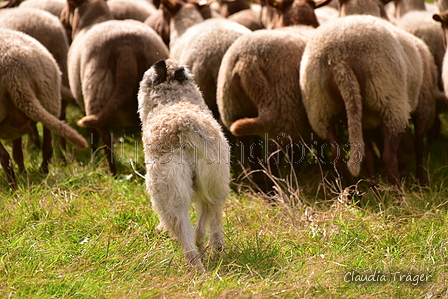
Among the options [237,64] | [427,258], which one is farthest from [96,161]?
[427,258]

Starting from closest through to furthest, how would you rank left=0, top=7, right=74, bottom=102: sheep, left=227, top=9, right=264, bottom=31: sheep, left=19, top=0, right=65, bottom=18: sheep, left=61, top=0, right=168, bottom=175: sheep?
left=61, top=0, right=168, bottom=175: sheep
left=0, top=7, right=74, bottom=102: sheep
left=227, top=9, right=264, bottom=31: sheep
left=19, top=0, right=65, bottom=18: sheep

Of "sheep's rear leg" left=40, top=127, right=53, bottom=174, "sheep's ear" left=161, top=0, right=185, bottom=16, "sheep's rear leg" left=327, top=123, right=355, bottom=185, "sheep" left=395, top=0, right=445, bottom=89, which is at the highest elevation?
"sheep's ear" left=161, top=0, right=185, bottom=16

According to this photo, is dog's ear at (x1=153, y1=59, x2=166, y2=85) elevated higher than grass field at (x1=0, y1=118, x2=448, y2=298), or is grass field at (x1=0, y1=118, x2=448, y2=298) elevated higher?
dog's ear at (x1=153, y1=59, x2=166, y2=85)

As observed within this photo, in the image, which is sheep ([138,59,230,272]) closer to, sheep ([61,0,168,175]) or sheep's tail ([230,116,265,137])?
sheep's tail ([230,116,265,137])

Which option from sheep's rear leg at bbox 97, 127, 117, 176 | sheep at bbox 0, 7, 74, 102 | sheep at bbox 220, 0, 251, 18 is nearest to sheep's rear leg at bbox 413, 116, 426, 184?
sheep's rear leg at bbox 97, 127, 117, 176

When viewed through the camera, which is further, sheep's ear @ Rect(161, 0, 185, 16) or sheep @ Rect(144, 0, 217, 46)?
sheep @ Rect(144, 0, 217, 46)

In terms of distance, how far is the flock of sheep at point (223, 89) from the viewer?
11.3 ft

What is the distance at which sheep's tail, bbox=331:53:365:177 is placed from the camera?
4652 millimetres

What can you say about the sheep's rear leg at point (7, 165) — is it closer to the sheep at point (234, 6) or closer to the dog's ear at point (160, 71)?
the dog's ear at point (160, 71)

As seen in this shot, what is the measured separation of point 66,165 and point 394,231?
3.65m

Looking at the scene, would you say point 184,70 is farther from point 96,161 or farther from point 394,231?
point 96,161

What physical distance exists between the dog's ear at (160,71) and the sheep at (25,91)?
3.90ft

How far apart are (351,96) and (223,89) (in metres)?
1.26

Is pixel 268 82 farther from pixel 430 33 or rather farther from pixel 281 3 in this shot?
pixel 430 33
